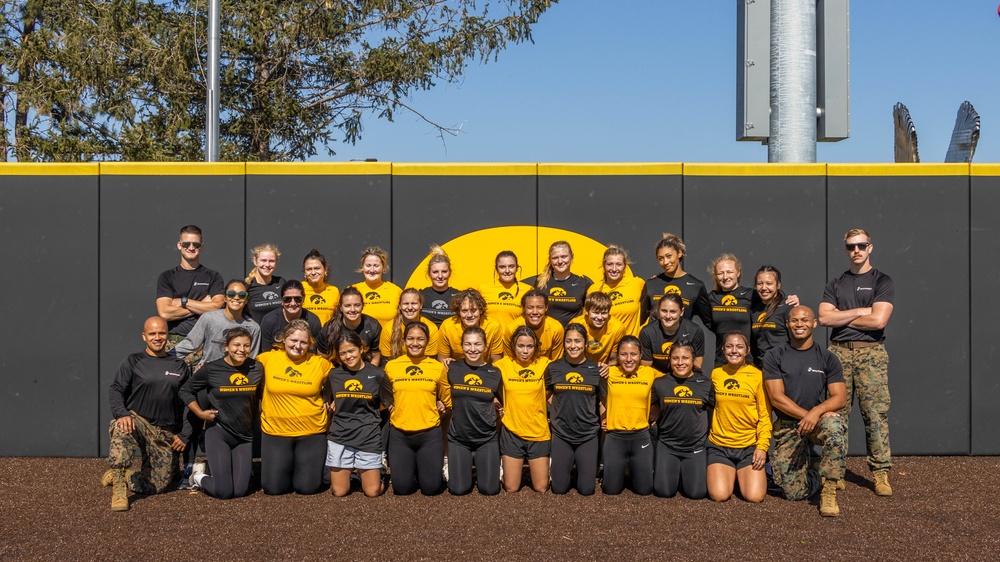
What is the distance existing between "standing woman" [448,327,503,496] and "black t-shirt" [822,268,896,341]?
2.50 metres

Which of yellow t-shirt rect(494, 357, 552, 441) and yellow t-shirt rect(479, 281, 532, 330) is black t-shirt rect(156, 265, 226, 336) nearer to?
yellow t-shirt rect(479, 281, 532, 330)

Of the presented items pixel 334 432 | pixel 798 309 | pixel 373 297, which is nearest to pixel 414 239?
pixel 373 297

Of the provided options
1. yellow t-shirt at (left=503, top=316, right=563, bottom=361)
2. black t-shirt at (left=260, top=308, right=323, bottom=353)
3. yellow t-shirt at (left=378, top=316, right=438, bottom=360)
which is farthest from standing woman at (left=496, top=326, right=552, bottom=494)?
black t-shirt at (left=260, top=308, right=323, bottom=353)

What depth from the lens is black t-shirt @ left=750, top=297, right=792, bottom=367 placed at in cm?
720

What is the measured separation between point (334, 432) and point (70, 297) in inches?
118

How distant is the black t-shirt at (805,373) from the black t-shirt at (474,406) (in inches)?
73.4

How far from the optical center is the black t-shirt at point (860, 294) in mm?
7105

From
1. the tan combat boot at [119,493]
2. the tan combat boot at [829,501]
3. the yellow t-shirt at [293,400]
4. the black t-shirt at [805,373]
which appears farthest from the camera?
the yellow t-shirt at [293,400]

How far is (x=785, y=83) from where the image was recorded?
8.71 metres

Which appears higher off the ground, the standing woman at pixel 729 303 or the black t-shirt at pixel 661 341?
the standing woman at pixel 729 303

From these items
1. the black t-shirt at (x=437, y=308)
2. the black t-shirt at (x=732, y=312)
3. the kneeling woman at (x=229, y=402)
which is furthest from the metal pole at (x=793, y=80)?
the kneeling woman at (x=229, y=402)

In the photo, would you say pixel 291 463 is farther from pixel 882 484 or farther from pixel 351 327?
pixel 882 484

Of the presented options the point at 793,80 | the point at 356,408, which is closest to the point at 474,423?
the point at 356,408

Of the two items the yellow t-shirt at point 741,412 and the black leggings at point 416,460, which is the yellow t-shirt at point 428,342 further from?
the yellow t-shirt at point 741,412
